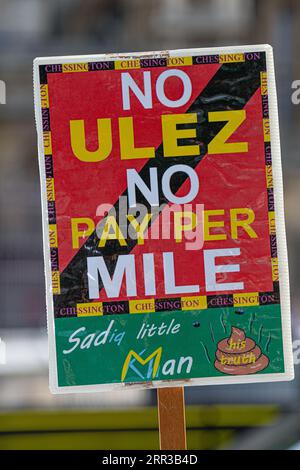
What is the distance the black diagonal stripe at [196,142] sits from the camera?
3.55 ft

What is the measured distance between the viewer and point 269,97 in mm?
1088

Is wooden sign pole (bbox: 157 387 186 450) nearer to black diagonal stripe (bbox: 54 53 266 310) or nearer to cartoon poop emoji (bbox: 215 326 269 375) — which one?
cartoon poop emoji (bbox: 215 326 269 375)

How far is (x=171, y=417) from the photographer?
3.61ft

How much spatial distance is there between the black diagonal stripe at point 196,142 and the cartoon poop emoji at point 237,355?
195mm

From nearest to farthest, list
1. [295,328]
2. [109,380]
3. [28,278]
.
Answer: [109,380] → [295,328] → [28,278]

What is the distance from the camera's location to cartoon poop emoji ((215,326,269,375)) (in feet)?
3.57

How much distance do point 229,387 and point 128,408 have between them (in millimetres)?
335

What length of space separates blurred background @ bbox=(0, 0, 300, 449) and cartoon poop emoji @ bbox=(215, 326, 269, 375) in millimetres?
1298

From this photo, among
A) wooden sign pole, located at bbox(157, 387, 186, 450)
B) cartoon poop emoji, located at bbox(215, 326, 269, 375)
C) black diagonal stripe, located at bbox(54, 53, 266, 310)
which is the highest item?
black diagonal stripe, located at bbox(54, 53, 266, 310)

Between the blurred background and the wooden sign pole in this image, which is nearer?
the wooden sign pole

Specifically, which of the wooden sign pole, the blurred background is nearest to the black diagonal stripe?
the wooden sign pole

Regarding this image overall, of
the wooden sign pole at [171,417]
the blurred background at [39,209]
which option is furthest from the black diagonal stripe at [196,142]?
the blurred background at [39,209]
